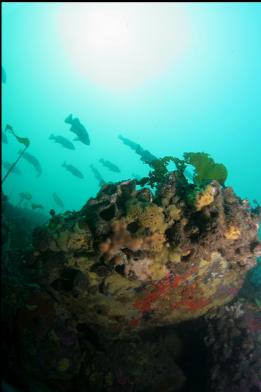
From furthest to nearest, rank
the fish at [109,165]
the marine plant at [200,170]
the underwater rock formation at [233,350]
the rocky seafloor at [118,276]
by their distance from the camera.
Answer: the fish at [109,165] < the underwater rock formation at [233,350] < the marine plant at [200,170] < the rocky seafloor at [118,276]

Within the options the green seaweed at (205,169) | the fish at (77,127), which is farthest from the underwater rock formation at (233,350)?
the fish at (77,127)

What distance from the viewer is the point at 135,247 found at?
15.5 ft

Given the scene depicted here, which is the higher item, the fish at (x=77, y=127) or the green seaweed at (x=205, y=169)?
the fish at (x=77, y=127)

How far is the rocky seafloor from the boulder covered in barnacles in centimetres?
2

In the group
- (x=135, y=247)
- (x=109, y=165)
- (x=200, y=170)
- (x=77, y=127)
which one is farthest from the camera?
(x=109, y=165)

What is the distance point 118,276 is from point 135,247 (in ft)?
2.09

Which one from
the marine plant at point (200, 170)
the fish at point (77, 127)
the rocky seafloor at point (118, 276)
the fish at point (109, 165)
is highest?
the fish at point (109, 165)

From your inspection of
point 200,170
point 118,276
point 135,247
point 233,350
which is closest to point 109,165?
point 200,170

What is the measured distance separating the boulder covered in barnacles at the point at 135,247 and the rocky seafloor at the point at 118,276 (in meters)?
0.02

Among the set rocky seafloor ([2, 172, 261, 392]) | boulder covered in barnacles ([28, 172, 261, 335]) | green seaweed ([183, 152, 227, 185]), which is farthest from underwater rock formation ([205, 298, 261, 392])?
green seaweed ([183, 152, 227, 185])

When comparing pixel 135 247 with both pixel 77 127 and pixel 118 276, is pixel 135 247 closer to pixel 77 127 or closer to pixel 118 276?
pixel 118 276

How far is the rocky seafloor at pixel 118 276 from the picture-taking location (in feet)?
15.8

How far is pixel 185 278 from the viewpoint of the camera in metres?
5.42

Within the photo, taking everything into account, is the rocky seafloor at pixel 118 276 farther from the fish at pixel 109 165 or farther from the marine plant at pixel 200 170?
the fish at pixel 109 165
